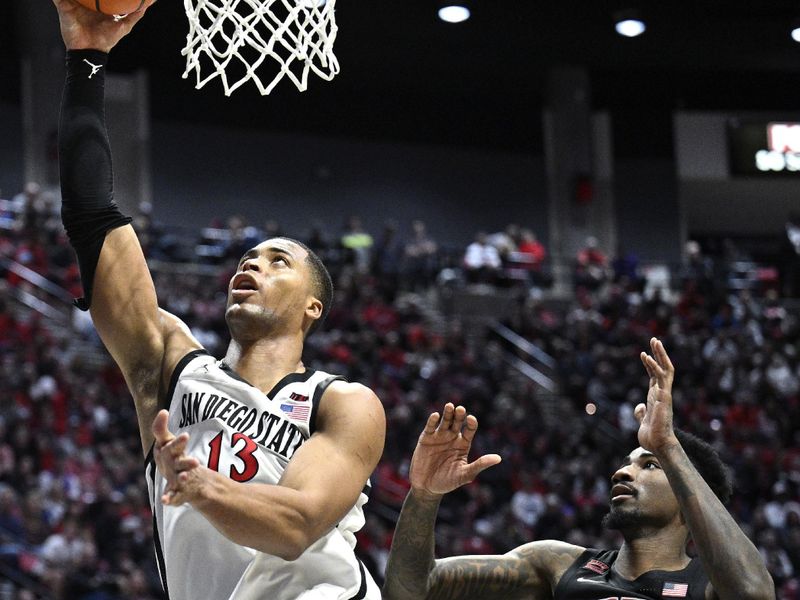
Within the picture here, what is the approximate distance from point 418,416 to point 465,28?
7.62 meters

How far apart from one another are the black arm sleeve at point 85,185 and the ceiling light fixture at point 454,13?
1447 cm

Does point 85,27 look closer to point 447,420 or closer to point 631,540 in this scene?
point 447,420

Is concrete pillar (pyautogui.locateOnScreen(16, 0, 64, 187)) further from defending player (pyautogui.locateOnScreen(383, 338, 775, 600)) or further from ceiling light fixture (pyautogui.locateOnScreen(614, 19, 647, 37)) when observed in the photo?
defending player (pyautogui.locateOnScreen(383, 338, 775, 600))

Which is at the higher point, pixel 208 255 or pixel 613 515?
pixel 208 255

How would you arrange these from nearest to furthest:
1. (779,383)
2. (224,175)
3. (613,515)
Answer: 1. (613,515)
2. (779,383)
3. (224,175)

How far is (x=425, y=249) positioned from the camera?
19062 mm

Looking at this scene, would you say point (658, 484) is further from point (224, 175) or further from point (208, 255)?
point (224, 175)

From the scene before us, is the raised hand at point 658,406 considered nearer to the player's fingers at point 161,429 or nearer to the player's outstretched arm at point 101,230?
the player's outstretched arm at point 101,230

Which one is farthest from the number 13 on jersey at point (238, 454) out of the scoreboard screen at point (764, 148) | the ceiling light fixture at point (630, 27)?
the scoreboard screen at point (764, 148)

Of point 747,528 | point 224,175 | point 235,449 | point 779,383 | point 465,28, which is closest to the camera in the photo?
point 235,449

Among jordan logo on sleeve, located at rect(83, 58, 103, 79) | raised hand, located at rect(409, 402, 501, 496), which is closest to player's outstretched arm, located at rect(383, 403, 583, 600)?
raised hand, located at rect(409, 402, 501, 496)

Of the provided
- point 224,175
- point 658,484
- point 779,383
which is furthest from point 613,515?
point 224,175

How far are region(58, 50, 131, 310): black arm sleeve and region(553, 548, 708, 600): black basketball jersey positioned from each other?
1927mm

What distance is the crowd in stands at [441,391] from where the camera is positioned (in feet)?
32.0
